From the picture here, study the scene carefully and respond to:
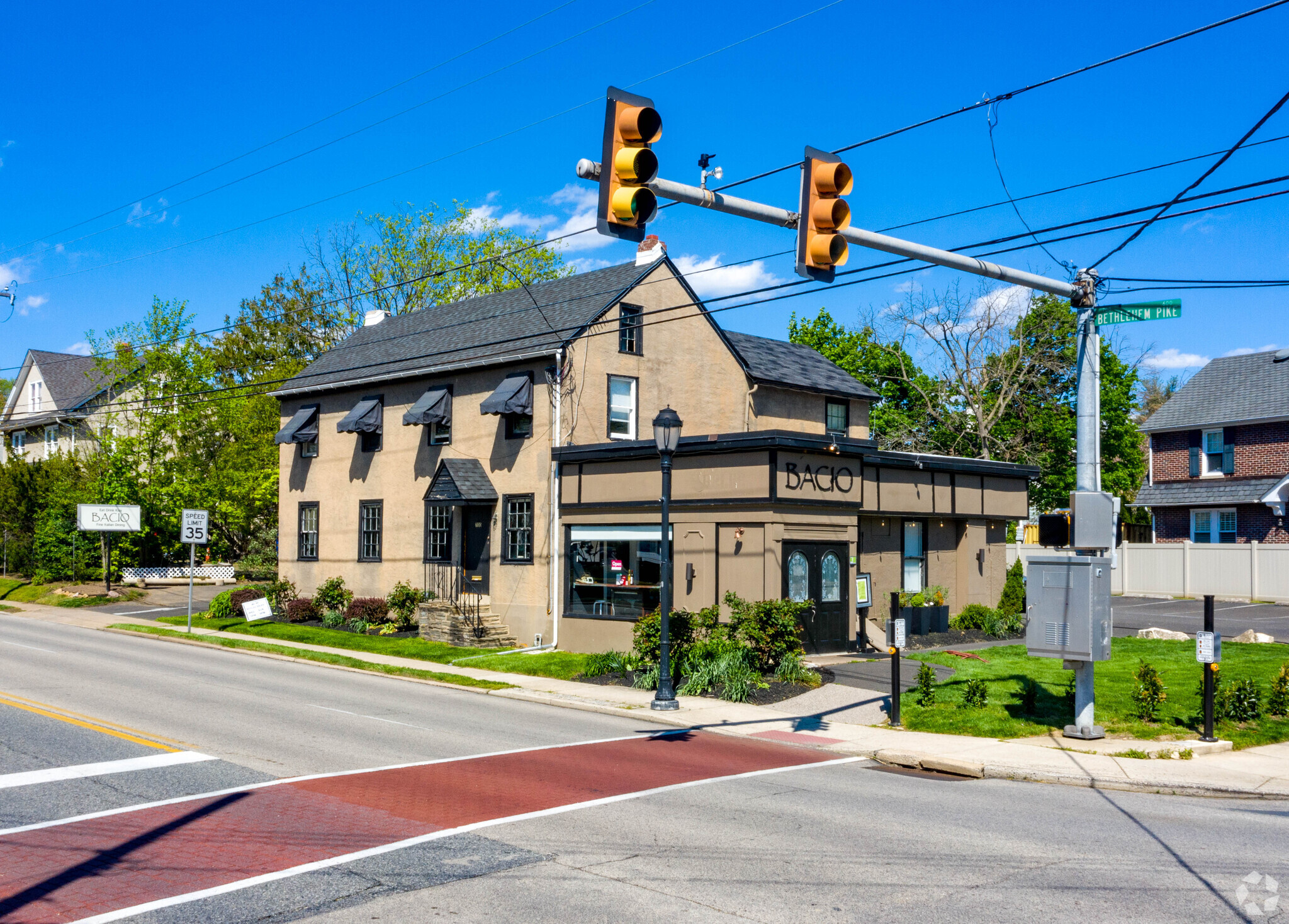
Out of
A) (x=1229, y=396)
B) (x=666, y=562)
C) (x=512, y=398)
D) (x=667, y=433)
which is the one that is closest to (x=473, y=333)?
(x=512, y=398)

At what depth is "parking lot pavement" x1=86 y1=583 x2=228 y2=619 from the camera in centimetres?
3728

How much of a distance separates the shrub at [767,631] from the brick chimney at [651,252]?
12007 mm

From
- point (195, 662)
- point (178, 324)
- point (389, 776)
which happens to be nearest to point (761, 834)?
point (389, 776)

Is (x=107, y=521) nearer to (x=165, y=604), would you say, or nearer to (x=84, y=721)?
(x=165, y=604)

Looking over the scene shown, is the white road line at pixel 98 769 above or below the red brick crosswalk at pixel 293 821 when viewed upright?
below

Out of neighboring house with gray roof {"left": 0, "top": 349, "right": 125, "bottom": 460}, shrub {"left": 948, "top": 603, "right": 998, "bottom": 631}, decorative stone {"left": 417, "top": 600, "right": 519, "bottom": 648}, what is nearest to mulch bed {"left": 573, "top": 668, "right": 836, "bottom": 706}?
decorative stone {"left": 417, "top": 600, "right": 519, "bottom": 648}

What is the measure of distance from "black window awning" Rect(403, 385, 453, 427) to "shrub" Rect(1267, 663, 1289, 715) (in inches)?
802

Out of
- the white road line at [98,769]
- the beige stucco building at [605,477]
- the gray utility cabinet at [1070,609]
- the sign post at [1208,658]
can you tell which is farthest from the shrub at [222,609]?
the sign post at [1208,658]

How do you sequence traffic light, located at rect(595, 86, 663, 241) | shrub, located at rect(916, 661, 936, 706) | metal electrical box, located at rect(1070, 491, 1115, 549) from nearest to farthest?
traffic light, located at rect(595, 86, 663, 241) < metal electrical box, located at rect(1070, 491, 1115, 549) < shrub, located at rect(916, 661, 936, 706)

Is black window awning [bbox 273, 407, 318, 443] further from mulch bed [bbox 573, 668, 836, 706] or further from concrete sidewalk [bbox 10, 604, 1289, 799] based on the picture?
mulch bed [bbox 573, 668, 836, 706]

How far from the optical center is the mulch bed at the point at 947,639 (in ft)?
79.5

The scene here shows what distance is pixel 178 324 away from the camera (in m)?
48.6

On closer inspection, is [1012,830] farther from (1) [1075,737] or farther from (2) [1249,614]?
(2) [1249,614]

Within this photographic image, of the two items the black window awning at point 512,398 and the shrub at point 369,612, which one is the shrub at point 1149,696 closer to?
the black window awning at point 512,398
